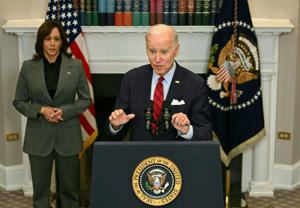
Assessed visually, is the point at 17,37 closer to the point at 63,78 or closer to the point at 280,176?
the point at 63,78

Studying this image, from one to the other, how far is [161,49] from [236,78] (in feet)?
8.18

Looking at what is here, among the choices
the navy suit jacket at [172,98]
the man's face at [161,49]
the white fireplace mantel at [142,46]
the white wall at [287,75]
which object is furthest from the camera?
the white wall at [287,75]

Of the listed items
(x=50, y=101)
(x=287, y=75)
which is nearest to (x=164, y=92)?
(x=50, y=101)

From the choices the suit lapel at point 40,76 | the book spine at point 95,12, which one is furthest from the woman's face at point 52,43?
the book spine at point 95,12

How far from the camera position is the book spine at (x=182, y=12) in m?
4.84

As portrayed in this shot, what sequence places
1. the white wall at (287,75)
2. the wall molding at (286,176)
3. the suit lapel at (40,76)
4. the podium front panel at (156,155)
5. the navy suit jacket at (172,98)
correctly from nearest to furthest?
the podium front panel at (156,155) → the navy suit jacket at (172,98) → the suit lapel at (40,76) → the white wall at (287,75) → the wall molding at (286,176)

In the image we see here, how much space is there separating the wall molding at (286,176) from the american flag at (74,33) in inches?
77.3

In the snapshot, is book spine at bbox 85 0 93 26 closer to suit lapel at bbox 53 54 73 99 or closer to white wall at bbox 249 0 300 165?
suit lapel at bbox 53 54 73 99

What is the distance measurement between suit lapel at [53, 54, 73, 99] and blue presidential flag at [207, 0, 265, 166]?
134 cm

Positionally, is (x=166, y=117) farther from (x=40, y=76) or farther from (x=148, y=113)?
(x=40, y=76)

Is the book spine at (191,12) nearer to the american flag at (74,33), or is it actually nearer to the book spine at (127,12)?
the book spine at (127,12)

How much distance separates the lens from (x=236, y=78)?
477cm

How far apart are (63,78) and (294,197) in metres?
2.59

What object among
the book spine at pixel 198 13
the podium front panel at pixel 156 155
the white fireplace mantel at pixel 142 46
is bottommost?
the podium front panel at pixel 156 155
